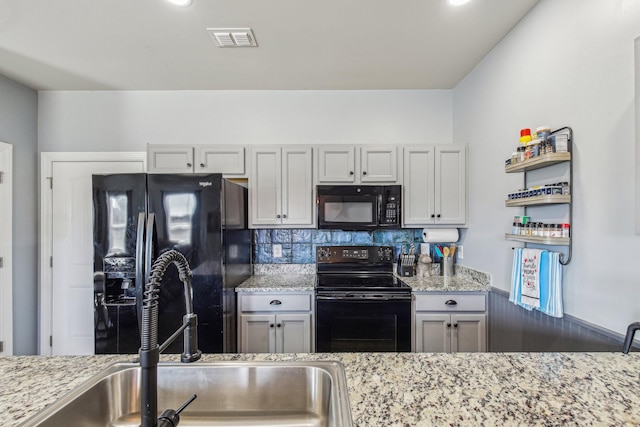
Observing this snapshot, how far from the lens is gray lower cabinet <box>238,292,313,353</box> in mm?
2373

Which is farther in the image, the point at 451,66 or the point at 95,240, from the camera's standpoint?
the point at 451,66

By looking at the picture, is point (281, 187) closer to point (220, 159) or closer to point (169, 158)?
point (220, 159)

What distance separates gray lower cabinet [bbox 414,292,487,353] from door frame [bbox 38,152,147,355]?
9.54ft

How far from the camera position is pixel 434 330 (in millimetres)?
2334

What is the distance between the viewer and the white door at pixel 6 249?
2568 mm

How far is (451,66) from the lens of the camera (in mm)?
2490

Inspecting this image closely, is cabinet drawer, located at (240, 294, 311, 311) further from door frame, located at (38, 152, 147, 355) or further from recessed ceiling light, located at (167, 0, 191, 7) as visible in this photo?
recessed ceiling light, located at (167, 0, 191, 7)

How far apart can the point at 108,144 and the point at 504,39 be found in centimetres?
355

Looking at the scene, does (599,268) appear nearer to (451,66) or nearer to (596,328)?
(596,328)

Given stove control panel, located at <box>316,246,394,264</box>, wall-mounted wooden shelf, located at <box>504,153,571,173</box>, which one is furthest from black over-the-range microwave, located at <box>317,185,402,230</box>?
wall-mounted wooden shelf, located at <box>504,153,571,173</box>

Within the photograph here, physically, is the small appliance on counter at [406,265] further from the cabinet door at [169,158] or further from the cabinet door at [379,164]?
the cabinet door at [169,158]

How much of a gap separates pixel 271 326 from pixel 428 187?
183 cm

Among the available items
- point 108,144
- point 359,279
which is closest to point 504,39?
point 359,279

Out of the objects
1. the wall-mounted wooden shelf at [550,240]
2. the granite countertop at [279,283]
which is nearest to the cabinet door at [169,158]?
the granite countertop at [279,283]
